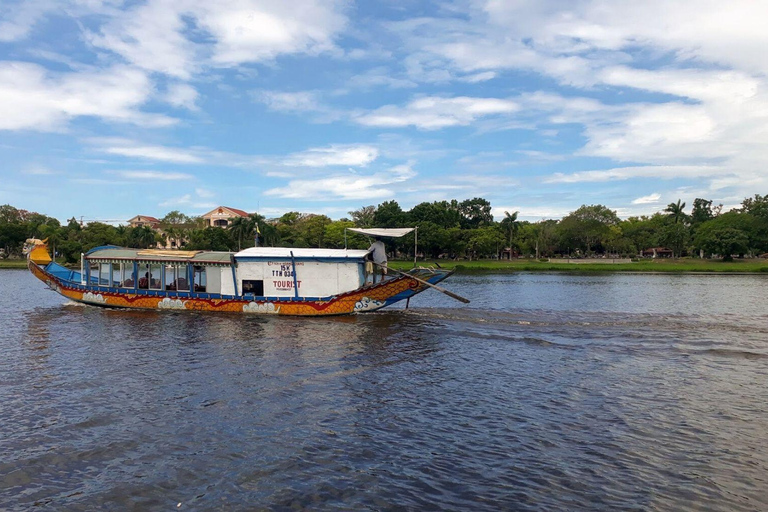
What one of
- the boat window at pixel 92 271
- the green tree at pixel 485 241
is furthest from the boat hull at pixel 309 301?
the green tree at pixel 485 241

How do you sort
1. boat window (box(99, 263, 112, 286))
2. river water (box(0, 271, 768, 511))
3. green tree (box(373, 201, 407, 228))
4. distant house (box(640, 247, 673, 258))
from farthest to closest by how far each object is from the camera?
1. distant house (box(640, 247, 673, 258))
2. green tree (box(373, 201, 407, 228))
3. boat window (box(99, 263, 112, 286))
4. river water (box(0, 271, 768, 511))

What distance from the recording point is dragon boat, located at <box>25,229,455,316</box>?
28.3 metres

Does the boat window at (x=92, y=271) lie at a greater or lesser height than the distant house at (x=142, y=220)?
lesser

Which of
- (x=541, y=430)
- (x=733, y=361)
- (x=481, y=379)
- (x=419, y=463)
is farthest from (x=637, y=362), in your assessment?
(x=419, y=463)

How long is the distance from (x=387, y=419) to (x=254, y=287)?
1858 centimetres

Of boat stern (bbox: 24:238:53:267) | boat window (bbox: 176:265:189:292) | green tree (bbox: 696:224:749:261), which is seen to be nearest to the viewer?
boat window (bbox: 176:265:189:292)

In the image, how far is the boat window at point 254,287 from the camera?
95.1ft

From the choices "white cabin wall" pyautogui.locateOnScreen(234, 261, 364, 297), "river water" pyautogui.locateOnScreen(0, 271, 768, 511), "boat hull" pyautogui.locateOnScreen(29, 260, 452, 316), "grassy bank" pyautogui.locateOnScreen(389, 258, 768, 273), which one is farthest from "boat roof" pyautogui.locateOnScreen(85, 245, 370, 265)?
"grassy bank" pyautogui.locateOnScreen(389, 258, 768, 273)

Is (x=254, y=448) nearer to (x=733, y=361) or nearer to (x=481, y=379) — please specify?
(x=481, y=379)

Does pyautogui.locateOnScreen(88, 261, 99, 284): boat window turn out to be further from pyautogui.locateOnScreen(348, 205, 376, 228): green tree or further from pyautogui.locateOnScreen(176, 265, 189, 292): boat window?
pyautogui.locateOnScreen(348, 205, 376, 228): green tree

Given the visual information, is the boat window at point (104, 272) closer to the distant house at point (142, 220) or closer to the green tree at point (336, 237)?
the green tree at point (336, 237)

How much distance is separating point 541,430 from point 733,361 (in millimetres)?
10699

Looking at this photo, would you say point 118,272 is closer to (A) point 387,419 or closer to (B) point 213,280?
(B) point 213,280

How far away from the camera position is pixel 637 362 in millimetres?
17516
